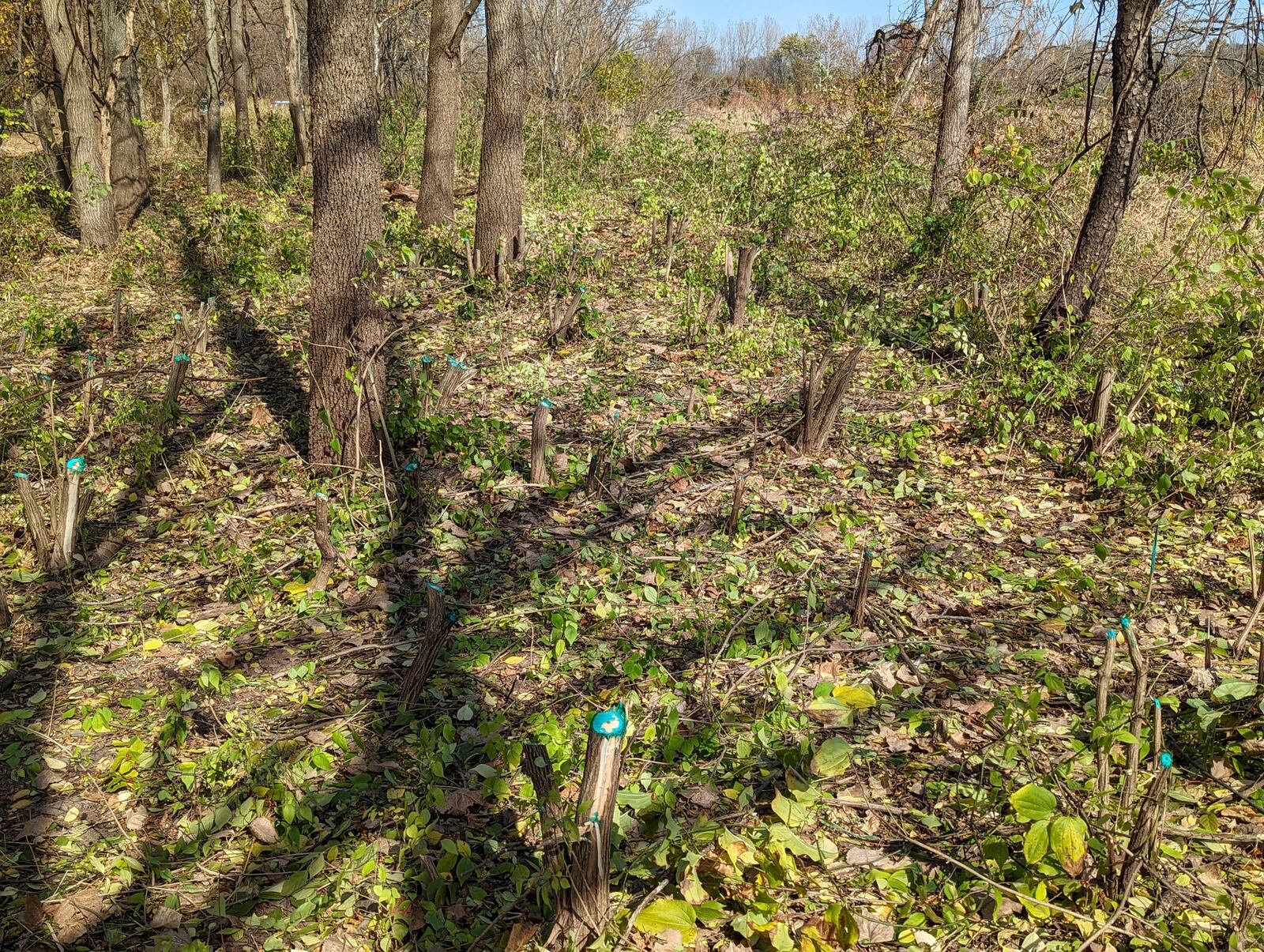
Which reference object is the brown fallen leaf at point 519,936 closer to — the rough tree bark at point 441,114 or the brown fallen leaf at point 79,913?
the brown fallen leaf at point 79,913

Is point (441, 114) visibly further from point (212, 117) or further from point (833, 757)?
point (833, 757)

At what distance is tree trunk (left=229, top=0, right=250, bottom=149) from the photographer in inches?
477

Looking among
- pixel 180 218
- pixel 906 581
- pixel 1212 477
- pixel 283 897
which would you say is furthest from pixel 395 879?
pixel 180 218

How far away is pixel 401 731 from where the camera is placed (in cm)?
336

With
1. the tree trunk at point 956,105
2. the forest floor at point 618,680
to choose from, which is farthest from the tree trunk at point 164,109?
the tree trunk at point 956,105

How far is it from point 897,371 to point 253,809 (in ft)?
17.5

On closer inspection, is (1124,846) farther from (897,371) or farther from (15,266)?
(15,266)

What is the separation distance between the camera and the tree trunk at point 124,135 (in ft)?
30.8

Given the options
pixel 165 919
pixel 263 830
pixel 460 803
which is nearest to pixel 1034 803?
pixel 460 803

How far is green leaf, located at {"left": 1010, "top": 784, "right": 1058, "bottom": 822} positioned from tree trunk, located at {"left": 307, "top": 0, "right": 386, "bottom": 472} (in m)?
3.79

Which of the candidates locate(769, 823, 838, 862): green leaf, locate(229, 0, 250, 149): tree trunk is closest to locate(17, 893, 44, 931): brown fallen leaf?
locate(769, 823, 838, 862): green leaf

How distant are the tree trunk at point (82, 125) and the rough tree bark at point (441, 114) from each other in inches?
127

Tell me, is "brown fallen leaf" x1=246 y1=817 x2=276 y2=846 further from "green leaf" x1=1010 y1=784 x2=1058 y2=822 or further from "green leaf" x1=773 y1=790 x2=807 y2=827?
"green leaf" x1=1010 y1=784 x2=1058 y2=822

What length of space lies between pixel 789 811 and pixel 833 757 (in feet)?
0.80
